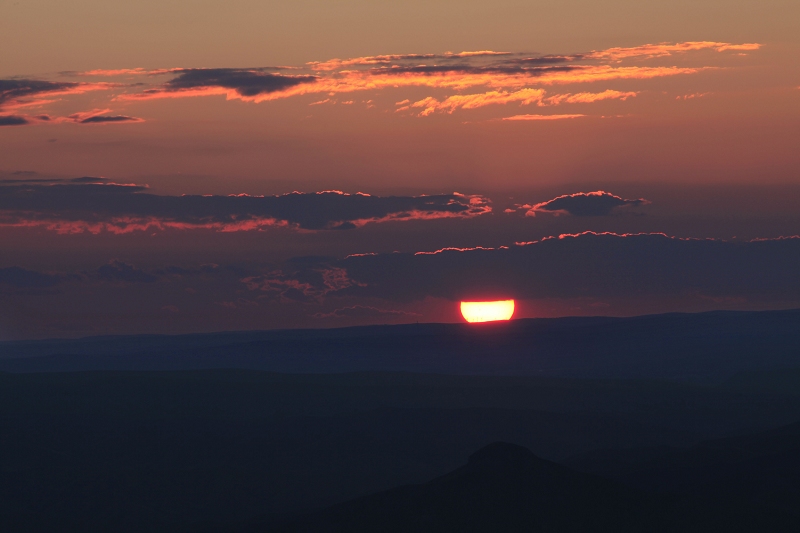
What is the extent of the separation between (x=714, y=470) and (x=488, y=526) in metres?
38.2

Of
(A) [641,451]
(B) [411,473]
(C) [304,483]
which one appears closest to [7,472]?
(C) [304,483]

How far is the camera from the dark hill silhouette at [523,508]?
8725 centimetres

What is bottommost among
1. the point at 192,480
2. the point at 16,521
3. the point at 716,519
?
the point at 716,519

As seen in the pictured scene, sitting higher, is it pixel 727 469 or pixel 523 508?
pixel 727 469

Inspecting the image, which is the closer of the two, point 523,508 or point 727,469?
point 523,508

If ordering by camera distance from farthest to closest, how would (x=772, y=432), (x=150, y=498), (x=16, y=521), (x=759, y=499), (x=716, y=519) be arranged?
1. (x=150, y=498)
2. (x=16, y=521)
3. (x=772, y=432)
4. (x=759, y=499)
5. (x=716, y=519)

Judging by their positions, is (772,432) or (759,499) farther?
(772,432)

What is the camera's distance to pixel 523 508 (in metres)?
90.3

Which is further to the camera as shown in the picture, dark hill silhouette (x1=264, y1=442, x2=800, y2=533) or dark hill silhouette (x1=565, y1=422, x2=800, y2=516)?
dark hill silhouette (x1=565, y1=422, x2=800, y2=516)

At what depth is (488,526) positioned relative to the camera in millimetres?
87875

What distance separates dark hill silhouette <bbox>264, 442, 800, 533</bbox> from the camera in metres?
87.2

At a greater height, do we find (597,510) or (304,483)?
(304,483)

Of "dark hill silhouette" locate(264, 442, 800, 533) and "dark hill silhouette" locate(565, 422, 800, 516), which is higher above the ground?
"dark hill silhouette" locate(565, 422, 800, 516)

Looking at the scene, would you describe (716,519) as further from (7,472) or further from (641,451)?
(7,472)
